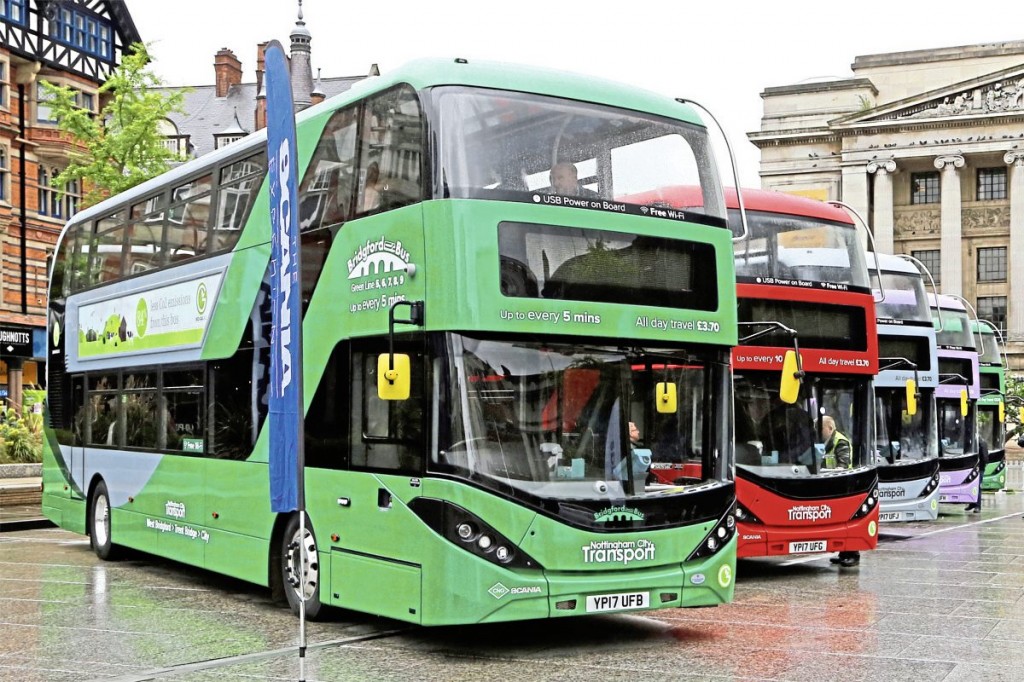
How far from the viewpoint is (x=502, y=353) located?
9.38 m

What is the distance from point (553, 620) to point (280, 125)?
16.9ft

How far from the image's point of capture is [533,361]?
31.0ft

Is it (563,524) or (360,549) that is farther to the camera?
(360,549)

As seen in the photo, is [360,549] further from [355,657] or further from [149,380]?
[149,380]

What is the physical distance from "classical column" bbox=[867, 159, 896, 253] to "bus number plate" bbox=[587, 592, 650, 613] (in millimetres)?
78431

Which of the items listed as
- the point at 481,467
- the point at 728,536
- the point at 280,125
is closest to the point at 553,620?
the point at 728,536

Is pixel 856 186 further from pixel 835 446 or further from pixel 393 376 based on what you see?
pixel 393 376

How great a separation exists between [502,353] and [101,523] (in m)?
8.61

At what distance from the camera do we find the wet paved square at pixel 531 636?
9.13 meters

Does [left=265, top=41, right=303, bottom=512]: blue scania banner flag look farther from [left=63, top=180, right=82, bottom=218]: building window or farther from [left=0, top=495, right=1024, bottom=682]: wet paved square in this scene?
[left=63, top=180, right=82, bottom=218]: building window

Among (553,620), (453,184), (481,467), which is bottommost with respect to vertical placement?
(553,620)

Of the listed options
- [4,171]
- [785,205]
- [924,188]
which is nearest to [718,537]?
[785,205]

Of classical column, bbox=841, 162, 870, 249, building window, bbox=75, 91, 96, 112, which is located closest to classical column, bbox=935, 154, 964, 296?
classical column, bbox=841, 162, 870, 249

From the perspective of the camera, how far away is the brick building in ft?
146
